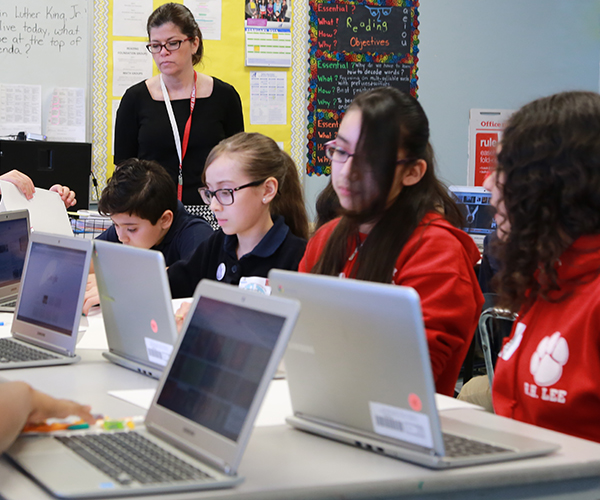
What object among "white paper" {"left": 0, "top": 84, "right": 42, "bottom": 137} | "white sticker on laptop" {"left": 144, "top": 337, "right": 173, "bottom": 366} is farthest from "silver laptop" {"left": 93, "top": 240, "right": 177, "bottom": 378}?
"white paper" {"left": 0, "top": 84, "right": 42, "bottom": 137}

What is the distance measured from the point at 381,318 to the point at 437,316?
1.61ft

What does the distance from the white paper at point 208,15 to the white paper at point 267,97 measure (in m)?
0.32

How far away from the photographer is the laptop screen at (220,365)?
0.84m

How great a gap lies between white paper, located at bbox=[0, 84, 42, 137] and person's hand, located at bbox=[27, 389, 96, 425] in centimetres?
326

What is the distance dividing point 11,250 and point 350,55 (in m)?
2.93

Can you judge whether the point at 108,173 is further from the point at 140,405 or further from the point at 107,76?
the point at 140,405

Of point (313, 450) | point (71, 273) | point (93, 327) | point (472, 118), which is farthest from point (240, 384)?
point (472, 118)

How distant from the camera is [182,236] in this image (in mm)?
2557

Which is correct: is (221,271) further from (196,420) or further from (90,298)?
(196,420)

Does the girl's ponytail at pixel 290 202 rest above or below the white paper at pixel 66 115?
below

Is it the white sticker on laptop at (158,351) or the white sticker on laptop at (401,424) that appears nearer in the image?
the white sticker on laptop at (401,424)

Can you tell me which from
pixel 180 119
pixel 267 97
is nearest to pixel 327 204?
pixel 180 119

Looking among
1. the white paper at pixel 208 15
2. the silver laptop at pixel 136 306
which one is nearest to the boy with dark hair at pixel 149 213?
the silver laptop at pixel 136 306

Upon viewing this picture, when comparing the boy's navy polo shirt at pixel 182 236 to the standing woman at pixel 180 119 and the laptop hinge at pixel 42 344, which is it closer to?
the standing woman at pixel 180 119
